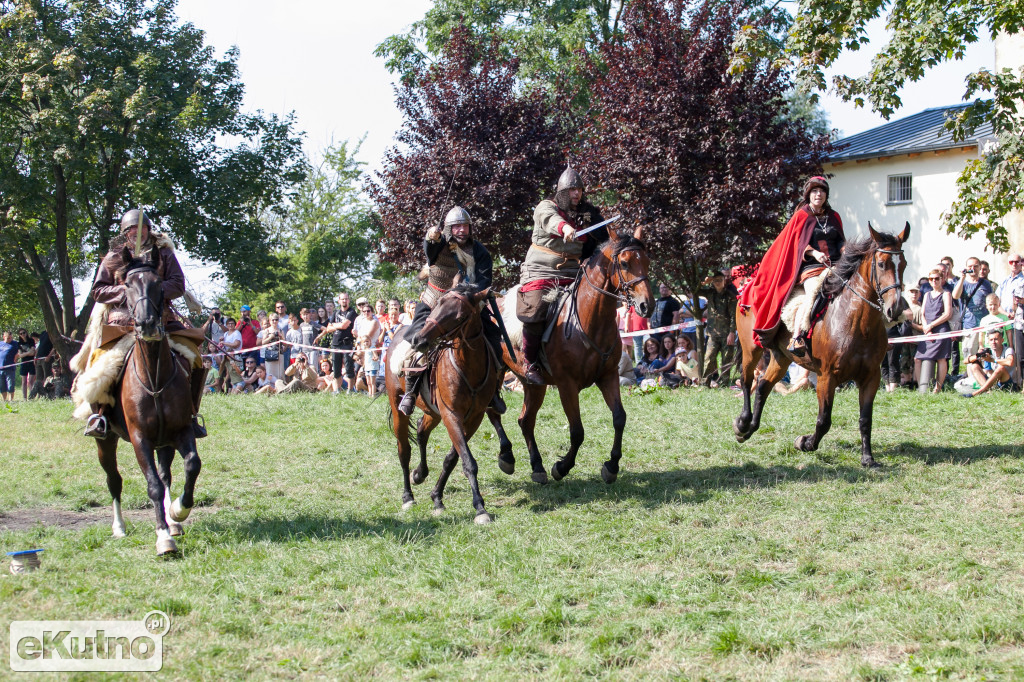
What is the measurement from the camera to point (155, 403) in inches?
324

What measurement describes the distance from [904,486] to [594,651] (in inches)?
186

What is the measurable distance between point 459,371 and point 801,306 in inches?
158

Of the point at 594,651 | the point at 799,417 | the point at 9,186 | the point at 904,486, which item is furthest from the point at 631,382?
the point at 9,186

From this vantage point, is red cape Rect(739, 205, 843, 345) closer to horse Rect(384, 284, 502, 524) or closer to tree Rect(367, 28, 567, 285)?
horse Rect(384, 284, 502, 524)

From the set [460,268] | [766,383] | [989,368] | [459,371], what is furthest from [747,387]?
[989,368]

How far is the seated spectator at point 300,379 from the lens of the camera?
20688 mm

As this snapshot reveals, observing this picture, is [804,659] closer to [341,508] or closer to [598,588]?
[598,588]

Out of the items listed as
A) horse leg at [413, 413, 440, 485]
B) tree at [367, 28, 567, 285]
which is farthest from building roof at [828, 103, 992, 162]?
horse leg at [413, 413, 440, 485]

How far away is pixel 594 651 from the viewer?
17.9ft

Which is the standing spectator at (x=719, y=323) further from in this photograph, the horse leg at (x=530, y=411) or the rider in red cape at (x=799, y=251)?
the horse leg at (x=530, y=411)

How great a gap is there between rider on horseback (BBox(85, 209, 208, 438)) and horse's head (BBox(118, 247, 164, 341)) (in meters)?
0.28

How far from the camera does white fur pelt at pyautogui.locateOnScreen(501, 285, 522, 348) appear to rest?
10.5 m

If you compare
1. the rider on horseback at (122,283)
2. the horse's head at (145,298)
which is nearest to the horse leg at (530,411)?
the rider on horseback at (122,283)

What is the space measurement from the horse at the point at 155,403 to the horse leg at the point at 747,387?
20.2 ft
